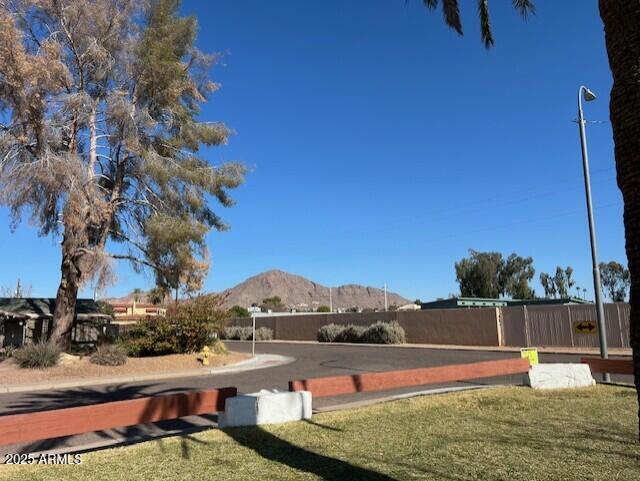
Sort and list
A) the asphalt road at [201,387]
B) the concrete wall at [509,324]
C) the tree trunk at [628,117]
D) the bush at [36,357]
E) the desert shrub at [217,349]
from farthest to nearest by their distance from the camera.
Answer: the concrete wall at [509,324]
the desert shrub at [217,349]
the bush at [36,357]
the asphalt road at [201,387]
the tree trunk at [628,117]

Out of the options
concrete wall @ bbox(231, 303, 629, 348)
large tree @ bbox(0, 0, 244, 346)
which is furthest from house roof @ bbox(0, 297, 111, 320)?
concrete wall @ bbox(231, 303, 629, 348)

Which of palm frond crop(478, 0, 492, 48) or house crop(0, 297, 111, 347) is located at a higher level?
palm frond crop(478, 0, 492, 48)

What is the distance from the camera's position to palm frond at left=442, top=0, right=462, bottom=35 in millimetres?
10234

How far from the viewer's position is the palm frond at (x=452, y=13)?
10.2 metres

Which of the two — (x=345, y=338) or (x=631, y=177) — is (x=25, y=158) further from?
(x=345, y=338)

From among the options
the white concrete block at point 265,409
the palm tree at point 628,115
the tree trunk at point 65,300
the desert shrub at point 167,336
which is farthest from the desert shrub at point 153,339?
the palm tree at point 628,115

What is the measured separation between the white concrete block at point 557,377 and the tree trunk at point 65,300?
18047mm

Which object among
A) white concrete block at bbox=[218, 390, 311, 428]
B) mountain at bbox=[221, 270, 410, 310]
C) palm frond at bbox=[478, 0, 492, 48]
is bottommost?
white concrete block at bbox=[218, 390, 311, 428]

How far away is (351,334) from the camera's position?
3831cm

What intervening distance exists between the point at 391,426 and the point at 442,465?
220 cm

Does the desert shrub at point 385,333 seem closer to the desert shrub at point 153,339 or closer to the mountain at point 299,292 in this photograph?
the desert shrub at point 153,339

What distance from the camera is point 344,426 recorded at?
793cm

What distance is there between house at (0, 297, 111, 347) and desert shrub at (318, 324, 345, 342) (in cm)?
1536

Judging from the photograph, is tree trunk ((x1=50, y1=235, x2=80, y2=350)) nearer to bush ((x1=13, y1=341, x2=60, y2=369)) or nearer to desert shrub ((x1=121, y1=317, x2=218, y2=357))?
bush ((x1=13, y1=341, x2=60, y2=369))
